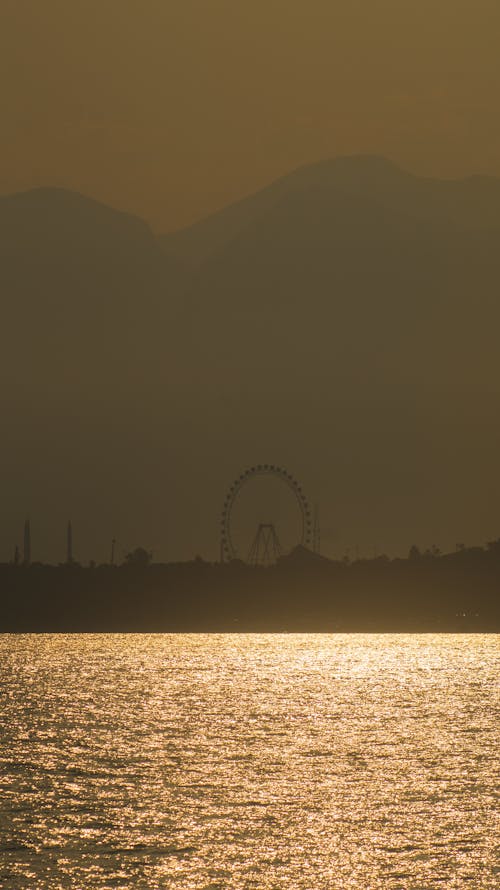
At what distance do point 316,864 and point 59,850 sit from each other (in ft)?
42.6

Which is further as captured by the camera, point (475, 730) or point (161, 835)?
Result: point (475, 730)

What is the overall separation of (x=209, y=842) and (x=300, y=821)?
9.00m

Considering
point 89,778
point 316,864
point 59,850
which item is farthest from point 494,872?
point 89,778

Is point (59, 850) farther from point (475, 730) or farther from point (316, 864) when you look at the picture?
point (475, 730)

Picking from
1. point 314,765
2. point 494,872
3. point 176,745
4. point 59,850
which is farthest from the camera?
point 176,745

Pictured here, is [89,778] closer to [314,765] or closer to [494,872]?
[314,765]

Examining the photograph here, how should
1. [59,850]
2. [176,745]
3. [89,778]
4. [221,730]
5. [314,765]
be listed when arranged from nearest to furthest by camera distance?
[59,850], [89,778], [314,765], [176,745], [221,730]

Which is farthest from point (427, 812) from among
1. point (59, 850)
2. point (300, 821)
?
point (59, 850)

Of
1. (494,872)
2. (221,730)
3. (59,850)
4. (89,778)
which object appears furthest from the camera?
(221,730)

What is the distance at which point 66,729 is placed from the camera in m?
158

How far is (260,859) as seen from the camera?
7625 centimetres

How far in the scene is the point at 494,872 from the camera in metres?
73.0

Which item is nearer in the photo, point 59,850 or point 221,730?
point 59,850

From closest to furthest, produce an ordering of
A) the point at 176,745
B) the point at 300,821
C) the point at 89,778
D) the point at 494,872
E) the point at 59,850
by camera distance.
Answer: the point at 494,872 < the point at 59,850 < the point at 300,821 < the point at 89,778 < the point at 176,745
